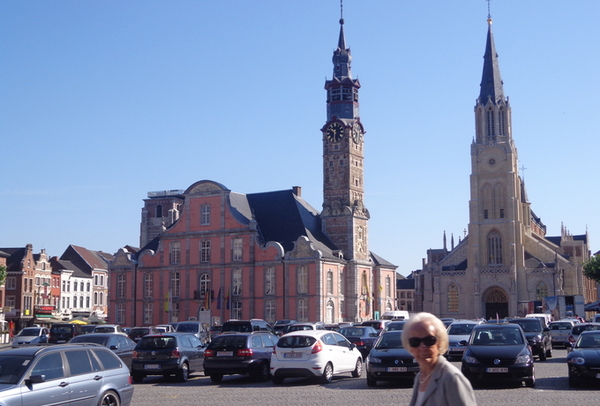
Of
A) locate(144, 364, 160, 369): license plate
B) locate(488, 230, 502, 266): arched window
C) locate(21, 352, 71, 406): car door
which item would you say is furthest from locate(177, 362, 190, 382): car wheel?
locate(488, 230, 502, 266): arched window

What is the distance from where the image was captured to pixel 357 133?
78.4 meters

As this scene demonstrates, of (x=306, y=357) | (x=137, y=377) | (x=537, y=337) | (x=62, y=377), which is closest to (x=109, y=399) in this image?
(x=62, y=377)

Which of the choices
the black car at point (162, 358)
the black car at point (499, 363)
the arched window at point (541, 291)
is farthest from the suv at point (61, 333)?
the arched window at point (541, 291)

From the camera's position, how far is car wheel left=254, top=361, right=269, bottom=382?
2199 cm

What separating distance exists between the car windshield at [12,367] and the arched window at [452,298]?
85901 millimetres

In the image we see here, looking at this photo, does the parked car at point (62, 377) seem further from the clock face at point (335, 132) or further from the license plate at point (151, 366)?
the clock face at point (335, 132)

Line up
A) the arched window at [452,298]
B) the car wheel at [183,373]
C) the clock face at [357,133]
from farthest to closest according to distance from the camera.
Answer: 1. the arched window at [452,298]
2. the clock face at [357,133]
3. the car wheel at [183,373]

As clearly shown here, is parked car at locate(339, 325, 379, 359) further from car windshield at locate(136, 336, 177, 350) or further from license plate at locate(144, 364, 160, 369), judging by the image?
license plate at locate(144, 364, 160, 369)

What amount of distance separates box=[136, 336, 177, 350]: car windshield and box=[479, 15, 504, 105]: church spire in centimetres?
8183

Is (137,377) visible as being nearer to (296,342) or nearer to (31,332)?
(296,342)

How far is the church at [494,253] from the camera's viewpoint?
299ft

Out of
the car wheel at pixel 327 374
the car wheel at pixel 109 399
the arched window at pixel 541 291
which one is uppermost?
the arched window at pixel 541 291

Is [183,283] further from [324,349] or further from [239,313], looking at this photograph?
[324,349]

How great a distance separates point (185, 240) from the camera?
71.9 metres
